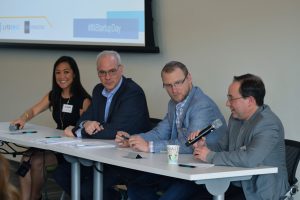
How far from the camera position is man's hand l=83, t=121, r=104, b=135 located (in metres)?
4.16

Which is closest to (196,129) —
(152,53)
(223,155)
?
(223,155)

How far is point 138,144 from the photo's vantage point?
3.66 m

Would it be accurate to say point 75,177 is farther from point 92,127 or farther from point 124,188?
point 124,188

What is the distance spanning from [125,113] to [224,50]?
3.38 feet

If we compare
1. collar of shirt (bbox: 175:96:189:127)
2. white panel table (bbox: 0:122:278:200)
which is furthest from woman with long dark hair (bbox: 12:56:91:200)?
collar of shirt (bbox: 175:96:189:127)

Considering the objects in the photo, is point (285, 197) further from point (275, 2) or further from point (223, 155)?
point (275, 2)

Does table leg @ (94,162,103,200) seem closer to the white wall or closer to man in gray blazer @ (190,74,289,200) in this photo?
man in gray blazer @ (190,74,289,200)

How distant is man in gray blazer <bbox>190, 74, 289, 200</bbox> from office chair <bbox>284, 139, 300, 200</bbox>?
44 millimetres

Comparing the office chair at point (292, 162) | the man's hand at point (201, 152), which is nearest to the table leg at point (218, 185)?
the man's hand at point (201, 152)

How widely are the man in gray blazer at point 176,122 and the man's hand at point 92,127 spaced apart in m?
0.27

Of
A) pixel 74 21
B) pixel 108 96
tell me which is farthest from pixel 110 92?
pixel 74 21

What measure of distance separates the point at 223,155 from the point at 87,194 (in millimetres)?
1413

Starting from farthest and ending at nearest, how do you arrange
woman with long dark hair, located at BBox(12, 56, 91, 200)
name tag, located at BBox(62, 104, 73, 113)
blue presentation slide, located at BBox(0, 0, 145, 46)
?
blue presentation slide, located at BBox(0, 0, 145, 46) < name tag, located at BBox(62, 104, 73, 113) < woman with long dark hair, located at BBox(12, 56, 91, 200)

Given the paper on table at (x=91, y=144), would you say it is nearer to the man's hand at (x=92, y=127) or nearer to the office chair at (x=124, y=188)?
the man's hand at (x=92, y=127)
